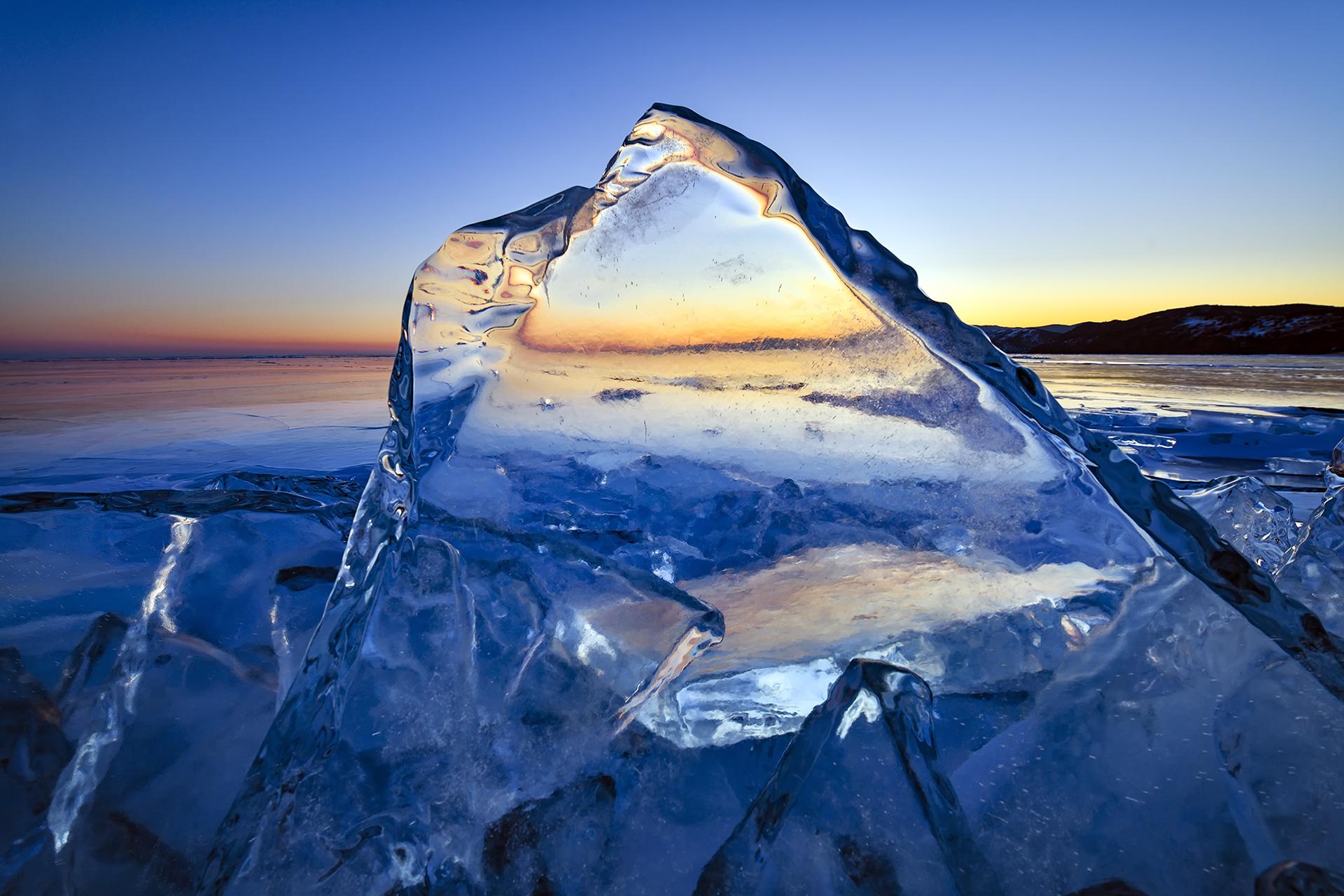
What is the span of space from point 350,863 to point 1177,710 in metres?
1.08

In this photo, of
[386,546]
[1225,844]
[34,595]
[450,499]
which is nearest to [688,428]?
[450,499]

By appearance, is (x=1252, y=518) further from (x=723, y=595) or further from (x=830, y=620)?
(x=723, y=595)

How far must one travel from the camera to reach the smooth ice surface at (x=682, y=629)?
82 cm

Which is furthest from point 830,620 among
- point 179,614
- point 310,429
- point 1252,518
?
point 310,429

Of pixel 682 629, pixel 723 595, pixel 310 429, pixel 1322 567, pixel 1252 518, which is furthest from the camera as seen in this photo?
pixel 310 429

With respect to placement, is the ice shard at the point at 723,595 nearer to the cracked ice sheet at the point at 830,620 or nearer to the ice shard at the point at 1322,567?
the cracked ice sheet at the point at 830,620

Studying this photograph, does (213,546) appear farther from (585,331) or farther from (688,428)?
(688,428)

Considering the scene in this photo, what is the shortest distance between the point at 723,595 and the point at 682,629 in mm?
200

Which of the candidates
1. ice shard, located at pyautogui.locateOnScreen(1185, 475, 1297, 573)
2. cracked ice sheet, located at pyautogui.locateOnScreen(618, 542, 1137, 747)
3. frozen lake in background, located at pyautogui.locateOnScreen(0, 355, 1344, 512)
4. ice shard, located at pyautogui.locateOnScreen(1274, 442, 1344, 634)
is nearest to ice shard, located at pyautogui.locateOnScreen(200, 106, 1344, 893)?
cracked ice sheet, located at pyautogui.locateOnScreen(618, 542, 1137, 747)

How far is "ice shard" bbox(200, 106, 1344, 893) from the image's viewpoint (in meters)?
0.82

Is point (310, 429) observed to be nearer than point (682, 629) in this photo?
No

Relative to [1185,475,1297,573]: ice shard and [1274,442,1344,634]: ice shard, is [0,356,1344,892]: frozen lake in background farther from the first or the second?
[1185,475,1297,573]: ice shard

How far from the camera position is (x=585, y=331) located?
49.6 inches

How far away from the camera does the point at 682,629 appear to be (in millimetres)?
988
